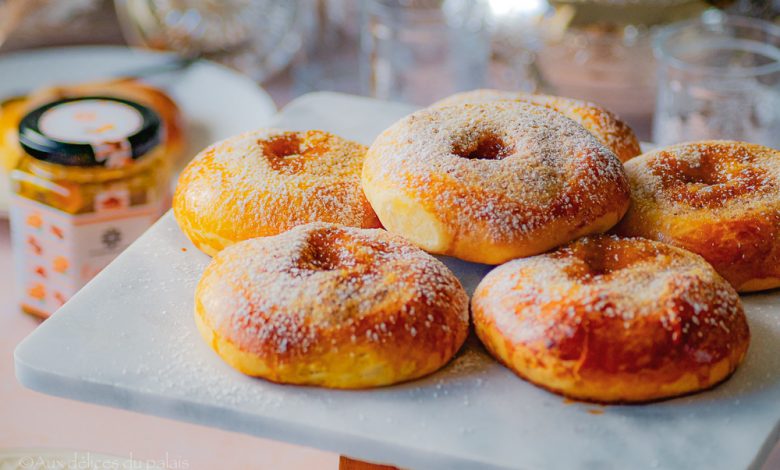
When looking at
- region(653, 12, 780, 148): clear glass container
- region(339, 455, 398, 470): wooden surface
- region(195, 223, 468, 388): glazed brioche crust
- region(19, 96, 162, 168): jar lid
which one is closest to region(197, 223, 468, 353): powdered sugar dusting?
region(195, 223, 468, 388): glazed brioche crust

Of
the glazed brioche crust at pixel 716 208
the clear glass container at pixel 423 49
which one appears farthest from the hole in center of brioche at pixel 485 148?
the clear glass container at pixel 423 49

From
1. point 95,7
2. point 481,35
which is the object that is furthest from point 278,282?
point 95,7

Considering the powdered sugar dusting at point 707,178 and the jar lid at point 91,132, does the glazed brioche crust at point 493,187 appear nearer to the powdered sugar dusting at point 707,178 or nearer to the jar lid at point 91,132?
the powdered sugar dusting at point 707,178

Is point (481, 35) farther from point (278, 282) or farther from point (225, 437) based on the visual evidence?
point (278, 282)

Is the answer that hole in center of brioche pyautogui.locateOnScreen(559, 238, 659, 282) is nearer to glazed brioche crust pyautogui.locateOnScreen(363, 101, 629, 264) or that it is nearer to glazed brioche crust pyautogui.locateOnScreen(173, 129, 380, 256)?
glazed brioche crust pyautogui.locateOnScreen(363, 101, 629, 264)

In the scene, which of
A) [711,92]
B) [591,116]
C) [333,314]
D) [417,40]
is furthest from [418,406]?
[417,40]

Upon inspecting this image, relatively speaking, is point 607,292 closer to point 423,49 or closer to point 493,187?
point 493,187
